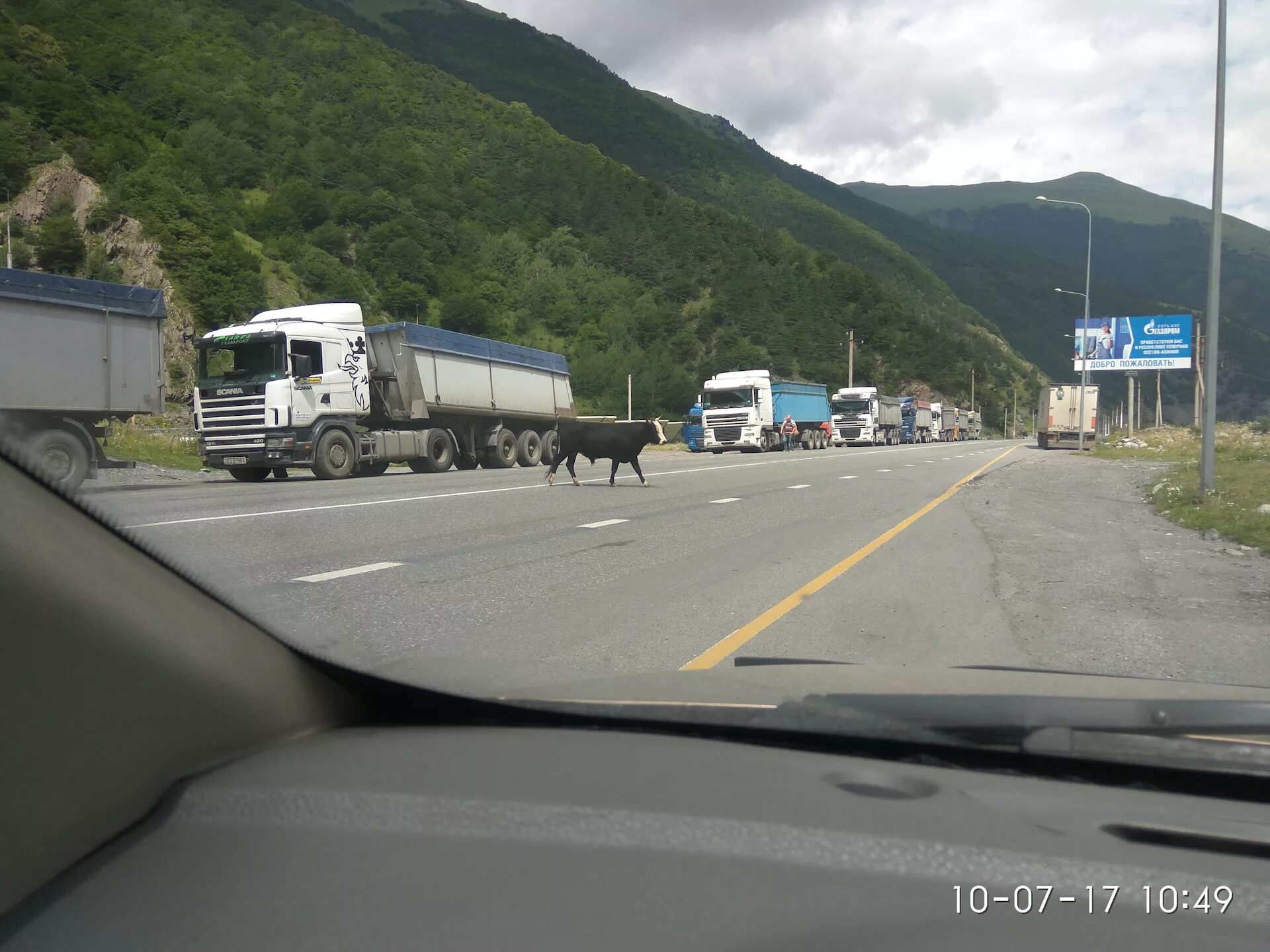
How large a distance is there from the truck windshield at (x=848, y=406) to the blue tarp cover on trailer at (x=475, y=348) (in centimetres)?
3057

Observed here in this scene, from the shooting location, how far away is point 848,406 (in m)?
59.8

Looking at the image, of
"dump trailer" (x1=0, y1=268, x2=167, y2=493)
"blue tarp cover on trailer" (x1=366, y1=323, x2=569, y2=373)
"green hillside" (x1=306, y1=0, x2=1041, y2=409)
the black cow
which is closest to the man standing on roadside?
"blue tarp cover on trailer" (x1=366, y1=323, x2=569, y2=373)

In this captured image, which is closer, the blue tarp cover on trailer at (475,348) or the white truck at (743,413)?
the blue tarp cover on trailer at (475,348)

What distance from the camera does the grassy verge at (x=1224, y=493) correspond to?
40.4ft

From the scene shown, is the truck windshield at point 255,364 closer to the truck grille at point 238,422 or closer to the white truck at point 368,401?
the white truck at point 368,401

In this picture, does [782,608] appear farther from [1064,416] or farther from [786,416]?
[1064,416]

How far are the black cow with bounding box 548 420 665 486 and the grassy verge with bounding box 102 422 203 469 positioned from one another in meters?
9.40

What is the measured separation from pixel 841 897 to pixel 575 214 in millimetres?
50135

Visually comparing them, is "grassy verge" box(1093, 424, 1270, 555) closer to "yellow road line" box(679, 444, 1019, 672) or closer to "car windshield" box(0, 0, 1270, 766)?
"car windshield" box(0, 0, 1270, 766)

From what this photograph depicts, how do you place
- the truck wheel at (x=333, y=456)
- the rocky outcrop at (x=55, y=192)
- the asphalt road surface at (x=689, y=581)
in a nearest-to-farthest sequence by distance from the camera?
the rocky outcrop at (x=55, y=192) < the asphalt road surface at (x=689, y=581) < the truck wheel at (x=333, y=456)

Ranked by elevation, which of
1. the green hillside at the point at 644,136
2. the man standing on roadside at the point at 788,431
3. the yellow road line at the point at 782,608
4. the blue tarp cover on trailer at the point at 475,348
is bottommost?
the yellow road line at the point at 782,608

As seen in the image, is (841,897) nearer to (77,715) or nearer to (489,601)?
(77,715)

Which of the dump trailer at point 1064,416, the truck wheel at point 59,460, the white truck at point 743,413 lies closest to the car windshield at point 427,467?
the truck wheel at point 59,460
